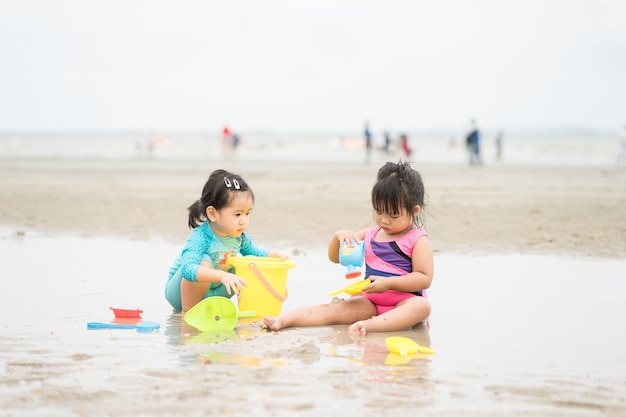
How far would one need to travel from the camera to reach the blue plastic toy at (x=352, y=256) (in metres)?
4.84

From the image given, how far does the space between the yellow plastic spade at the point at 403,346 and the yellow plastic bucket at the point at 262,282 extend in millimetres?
962

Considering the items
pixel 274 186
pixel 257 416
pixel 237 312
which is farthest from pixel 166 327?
pixel 274 186

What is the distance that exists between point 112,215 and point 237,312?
6.53m

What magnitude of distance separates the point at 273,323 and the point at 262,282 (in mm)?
373

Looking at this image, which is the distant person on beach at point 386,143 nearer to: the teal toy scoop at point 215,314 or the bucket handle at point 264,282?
the bucket handle at point 264,282

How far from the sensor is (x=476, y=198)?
13.6 m

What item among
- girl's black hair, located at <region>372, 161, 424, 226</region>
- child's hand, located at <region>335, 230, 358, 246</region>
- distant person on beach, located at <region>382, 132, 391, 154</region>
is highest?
distant person on beach, located at <region>382, 132, 391, 154</region>

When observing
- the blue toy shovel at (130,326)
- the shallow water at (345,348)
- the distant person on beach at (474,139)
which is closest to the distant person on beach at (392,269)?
the shallow water at (345,348)

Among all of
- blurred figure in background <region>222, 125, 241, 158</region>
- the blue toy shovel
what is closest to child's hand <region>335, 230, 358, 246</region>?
the blue toy shovel

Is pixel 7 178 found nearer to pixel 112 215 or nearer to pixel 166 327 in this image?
pixel 112 215

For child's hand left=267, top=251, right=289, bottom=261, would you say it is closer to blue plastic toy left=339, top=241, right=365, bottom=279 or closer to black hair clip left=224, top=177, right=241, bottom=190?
blue plastic toy left=339, top=241, right=365, bottom=279

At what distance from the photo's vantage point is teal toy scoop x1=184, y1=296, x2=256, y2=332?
15.4 feet

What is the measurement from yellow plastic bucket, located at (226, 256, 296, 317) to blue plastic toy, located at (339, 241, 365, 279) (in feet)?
0.97

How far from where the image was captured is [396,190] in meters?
4.80
